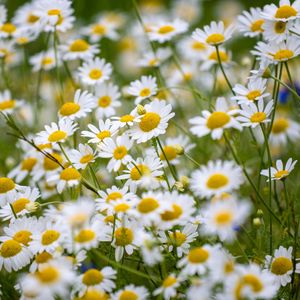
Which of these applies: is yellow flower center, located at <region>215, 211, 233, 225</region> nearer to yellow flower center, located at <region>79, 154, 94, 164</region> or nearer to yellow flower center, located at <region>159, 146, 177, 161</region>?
yellow flower center, located at <region>79, 154, 94, 164</region>

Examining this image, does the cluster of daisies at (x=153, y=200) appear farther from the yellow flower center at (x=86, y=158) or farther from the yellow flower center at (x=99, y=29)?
the yellow flower center at (x=99, y=29)

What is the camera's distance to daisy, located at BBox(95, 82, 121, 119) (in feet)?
7.34

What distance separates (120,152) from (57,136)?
0.65ft

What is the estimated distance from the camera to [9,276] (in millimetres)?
1896

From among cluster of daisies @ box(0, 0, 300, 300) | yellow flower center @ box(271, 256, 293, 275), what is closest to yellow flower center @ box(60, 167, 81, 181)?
cluster of daisies @ box(0, 0, 300, 300)

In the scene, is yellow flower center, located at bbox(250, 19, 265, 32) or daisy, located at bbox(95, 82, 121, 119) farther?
daisy, located at bbox(95, 82, 121, 119)

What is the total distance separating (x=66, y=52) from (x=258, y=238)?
49.7 inches

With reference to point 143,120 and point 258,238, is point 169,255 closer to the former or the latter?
point 258,238

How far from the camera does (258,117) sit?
5.49 ft

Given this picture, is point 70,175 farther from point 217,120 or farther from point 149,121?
point 217,120

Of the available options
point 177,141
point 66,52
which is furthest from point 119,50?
point 177,141

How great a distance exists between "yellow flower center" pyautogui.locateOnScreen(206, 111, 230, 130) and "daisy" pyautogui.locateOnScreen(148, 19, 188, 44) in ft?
3.23

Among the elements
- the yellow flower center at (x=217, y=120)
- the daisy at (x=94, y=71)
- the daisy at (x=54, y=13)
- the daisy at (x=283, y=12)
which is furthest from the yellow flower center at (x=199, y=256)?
the daisy at (x=54, y=13)

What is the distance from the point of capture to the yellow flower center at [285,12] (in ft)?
6.10
